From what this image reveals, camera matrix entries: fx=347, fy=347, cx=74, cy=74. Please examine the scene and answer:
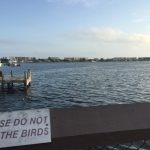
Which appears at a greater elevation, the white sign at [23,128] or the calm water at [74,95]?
the white sign at [23,128]

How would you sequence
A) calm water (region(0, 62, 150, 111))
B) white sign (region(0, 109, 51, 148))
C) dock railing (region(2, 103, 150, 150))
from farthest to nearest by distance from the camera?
calm water (region(0, 62, 150, 111)) < dock railing (region(2, 103, 150, 150)) < white sign (region(0, 109, 51, 148))

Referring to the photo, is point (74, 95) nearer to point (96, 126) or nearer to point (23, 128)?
point (96, 126)

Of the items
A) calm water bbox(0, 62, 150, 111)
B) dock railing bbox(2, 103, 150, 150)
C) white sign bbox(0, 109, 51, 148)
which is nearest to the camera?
white sign bbox(0, 109, 51, 148)

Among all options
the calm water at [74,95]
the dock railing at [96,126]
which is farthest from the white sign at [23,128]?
the calm water at [74,95]

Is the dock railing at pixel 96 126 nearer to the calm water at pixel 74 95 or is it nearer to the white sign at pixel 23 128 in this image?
the white sign at pixel 23 128

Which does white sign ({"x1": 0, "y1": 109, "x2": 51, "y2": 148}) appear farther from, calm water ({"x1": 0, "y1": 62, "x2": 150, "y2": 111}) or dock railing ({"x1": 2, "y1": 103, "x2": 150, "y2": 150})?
calm water ({"x1": 0, "y1": 62, "x2": 150, "y2": 111})

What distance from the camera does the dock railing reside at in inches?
121

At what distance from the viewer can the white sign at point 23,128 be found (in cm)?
292

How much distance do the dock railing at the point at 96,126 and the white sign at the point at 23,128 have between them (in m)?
0.06

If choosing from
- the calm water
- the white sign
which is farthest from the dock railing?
the calm water

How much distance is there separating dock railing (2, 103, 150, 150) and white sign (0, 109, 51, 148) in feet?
0.19

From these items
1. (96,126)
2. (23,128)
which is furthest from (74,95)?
(23,128)

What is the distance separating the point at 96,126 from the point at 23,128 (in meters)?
0.68

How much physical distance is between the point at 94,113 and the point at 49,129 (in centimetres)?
50
